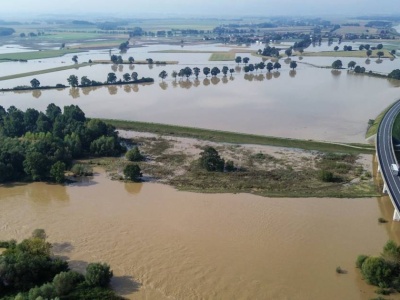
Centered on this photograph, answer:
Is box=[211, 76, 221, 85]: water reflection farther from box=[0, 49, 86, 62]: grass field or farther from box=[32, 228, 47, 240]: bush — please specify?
box=[32, 228, 47, 240]: bush

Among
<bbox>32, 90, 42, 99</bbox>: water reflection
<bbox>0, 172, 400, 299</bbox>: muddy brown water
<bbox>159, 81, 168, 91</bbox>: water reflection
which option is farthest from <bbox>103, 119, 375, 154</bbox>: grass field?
<bbox>32, 90, 42, 99</bbox>: water reflection

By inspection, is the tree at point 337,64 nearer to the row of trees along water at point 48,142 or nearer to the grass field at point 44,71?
the grass field at point 44,71

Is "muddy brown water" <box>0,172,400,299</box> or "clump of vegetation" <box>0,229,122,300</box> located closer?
"clump of vegetation" <box>0,229,122,300</box>

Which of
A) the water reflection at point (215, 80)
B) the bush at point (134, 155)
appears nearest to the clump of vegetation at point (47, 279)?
the bush at point (134, 155)

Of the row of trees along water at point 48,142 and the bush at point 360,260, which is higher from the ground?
the row of trees along water at point 48,142

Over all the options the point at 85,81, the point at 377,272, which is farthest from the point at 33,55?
the point at 377,272

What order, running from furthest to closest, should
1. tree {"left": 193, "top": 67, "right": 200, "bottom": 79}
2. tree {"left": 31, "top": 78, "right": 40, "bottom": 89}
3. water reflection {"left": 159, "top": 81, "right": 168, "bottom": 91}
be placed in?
1. tree {"left": 193, "top": 67, "right": 200, "bottom": 79}
2. water reflection {"left": 159, "top": 81, "right": 168, "bottom": 91}
3. tree {"left": 31, "top": 78, "right": 40, "bottom": 89}

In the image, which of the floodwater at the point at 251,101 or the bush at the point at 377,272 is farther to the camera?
the floodwater at the point at 251,101
